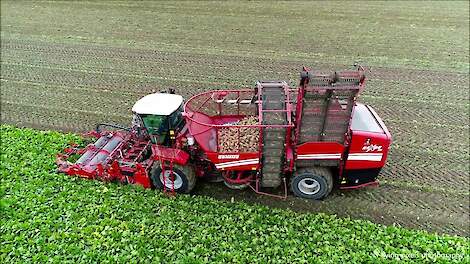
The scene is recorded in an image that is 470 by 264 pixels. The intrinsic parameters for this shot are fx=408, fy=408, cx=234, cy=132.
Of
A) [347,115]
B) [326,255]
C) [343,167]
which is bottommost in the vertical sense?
[326,255]

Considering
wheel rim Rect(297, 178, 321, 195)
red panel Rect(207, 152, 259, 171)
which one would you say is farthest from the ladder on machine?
wheel rim Rect(297, 178, 321, 195)

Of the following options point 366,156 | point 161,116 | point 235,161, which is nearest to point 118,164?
point 161,116

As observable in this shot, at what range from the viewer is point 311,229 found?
754cm

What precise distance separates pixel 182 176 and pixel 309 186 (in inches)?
102

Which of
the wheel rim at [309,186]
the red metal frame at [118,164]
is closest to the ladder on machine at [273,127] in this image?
the wheel rim at [309,186]

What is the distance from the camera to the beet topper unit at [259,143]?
7410 mm

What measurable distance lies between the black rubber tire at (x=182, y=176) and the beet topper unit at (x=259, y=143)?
0.02 meters

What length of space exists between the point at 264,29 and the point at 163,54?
5.28 metres

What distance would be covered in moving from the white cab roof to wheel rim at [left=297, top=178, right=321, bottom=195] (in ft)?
9.78

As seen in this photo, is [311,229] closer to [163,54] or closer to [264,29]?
[163,54]

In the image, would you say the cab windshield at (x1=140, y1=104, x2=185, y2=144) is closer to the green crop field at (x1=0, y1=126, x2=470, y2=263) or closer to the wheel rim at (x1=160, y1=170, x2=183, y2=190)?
the wheel rim at (x1=160, y1=170, x2=183, y2=190)

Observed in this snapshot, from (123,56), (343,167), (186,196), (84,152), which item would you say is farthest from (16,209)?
(123,56)

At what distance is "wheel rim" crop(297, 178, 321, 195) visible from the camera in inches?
325

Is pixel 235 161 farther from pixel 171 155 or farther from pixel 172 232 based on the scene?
pixel 172 232
